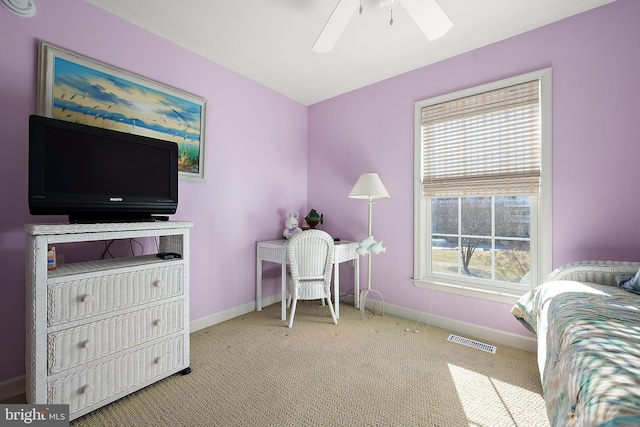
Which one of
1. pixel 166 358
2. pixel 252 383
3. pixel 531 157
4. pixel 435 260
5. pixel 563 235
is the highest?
pixel 531 157

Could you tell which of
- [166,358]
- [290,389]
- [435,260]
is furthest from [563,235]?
[166,358]

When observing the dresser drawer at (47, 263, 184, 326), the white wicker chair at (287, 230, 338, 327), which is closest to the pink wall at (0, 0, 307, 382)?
the dresser drawer at (47, 263, 184, 326)

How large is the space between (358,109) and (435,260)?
1917 millimetres

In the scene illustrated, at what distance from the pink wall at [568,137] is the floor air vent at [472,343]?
18 cm

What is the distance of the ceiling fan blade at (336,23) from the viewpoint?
1594 millimetres

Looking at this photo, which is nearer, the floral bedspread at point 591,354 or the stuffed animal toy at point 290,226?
the floral bedspread at point 591,354

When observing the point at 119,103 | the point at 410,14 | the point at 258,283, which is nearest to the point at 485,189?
the point at 410,14

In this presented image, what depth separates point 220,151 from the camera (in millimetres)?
2756

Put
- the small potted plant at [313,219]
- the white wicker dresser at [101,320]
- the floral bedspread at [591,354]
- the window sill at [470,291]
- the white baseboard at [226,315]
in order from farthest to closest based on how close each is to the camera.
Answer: the small potted plant at [313,219] → the white baseboard at [226,315] → the window sill at [470,291] → the white wicker dresser at [101,320] → the floral bedspread at [591,354]

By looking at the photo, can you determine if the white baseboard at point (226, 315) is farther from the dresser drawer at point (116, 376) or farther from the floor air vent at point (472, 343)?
the floor air vent at point (472, 343)

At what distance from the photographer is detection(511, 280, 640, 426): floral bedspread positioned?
684mm

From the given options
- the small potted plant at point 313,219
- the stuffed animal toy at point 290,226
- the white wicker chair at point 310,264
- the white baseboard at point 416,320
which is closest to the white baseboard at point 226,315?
the white baseboard at point 416,320

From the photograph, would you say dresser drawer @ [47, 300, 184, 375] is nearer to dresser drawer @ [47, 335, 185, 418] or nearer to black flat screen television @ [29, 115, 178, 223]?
dresser drawer @ [47, 335, 185, 418]

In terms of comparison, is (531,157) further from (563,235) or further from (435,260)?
(435,260)
